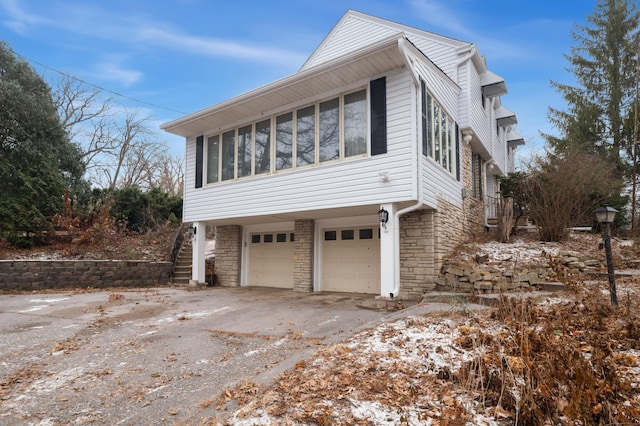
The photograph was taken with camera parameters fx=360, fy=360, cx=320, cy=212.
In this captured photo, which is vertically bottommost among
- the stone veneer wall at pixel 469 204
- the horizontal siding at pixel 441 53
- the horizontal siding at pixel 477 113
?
the stone veneer wall at pixel 469 204

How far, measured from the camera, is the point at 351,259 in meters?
9.38

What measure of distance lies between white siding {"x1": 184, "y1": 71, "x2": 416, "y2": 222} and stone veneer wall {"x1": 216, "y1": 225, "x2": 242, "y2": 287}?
1.54 m

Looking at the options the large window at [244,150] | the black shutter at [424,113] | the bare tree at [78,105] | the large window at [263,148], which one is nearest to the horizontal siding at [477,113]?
the black shutter at [424,113]

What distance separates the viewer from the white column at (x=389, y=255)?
6969mm

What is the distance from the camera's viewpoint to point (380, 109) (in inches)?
287

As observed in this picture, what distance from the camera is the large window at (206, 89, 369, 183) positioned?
7.70 meters

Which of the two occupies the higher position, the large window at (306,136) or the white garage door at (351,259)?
the large window at (306,136)

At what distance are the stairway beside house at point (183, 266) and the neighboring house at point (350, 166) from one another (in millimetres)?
1289

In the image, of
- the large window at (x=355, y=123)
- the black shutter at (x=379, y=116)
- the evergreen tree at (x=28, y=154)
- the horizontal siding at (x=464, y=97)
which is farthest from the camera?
the evergreen tree at (x=28, y=154)

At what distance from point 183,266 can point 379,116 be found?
8762mm

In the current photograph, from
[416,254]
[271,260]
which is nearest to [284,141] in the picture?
[271,260]

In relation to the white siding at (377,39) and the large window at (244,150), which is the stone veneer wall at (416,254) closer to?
the large window at (244,150)

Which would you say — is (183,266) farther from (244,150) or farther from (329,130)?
(329,130)

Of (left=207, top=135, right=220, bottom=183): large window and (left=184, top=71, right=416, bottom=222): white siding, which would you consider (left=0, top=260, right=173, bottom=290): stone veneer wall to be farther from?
(left=207, top=135, right=220, bottom=183): large window
